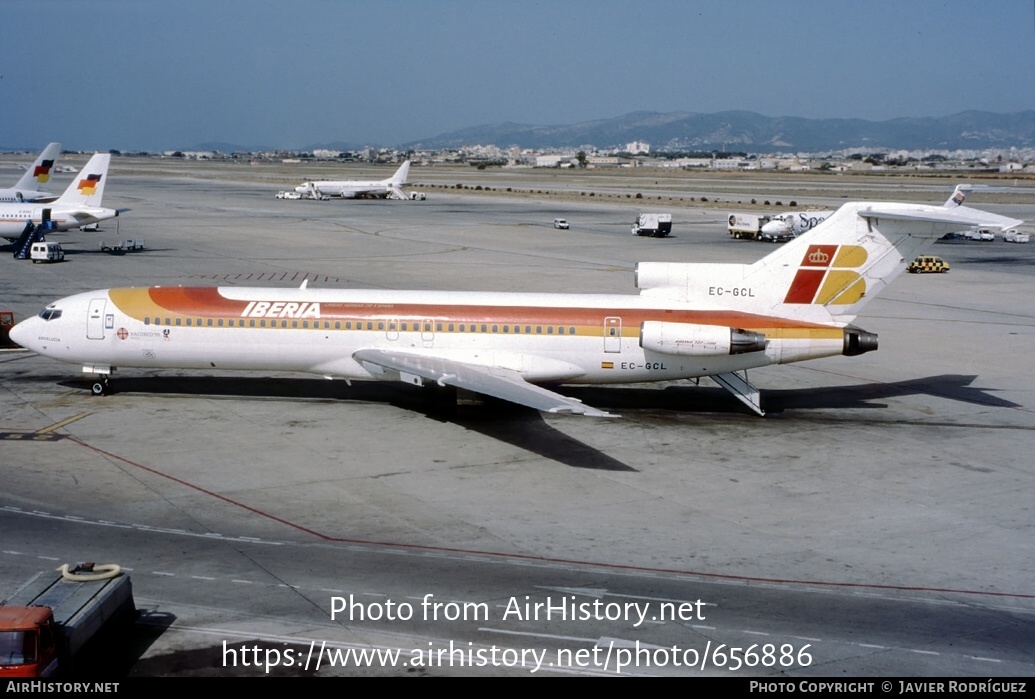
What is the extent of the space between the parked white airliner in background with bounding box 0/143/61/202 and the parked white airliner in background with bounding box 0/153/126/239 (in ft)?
45.7

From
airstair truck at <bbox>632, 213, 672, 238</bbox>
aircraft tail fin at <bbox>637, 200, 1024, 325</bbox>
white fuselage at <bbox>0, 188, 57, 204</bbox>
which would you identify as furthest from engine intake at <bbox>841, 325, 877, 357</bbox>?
white fuselage at <bbox>0, 188, 57, 204</bbox>

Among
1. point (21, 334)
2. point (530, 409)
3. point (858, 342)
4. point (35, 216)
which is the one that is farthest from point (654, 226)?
point (21, 334)

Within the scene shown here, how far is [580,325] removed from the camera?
28.3m

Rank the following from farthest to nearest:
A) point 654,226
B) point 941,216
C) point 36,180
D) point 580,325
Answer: point 36,180, point 654,226, point 580,325, point 941,216

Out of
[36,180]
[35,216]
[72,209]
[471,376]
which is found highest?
[36,180]

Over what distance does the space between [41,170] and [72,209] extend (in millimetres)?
21406

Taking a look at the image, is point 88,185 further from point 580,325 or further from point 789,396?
point 789,396

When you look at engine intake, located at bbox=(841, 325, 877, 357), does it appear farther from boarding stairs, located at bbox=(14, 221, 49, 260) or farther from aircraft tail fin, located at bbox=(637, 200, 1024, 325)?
boarding stairs, located at bbox=(14, 221, 49, 260)

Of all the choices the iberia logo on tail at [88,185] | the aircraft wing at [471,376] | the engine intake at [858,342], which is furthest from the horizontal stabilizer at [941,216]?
the iberia logo on tail at [88,185]

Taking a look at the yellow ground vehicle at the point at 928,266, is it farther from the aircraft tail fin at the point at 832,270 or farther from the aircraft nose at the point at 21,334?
the aircraft nose at the point at 21,334

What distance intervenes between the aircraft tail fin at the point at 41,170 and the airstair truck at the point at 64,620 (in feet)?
265

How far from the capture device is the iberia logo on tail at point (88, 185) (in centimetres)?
7038
